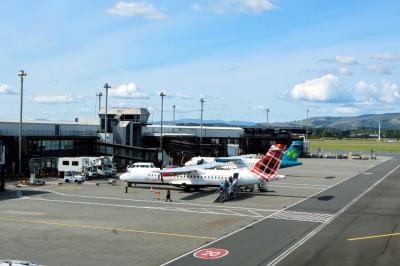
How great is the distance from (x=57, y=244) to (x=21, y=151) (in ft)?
157

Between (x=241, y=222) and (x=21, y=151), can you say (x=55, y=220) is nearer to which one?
(x=241, y=222)

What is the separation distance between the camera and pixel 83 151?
87.2m

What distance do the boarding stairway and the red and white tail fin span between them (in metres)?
2.89

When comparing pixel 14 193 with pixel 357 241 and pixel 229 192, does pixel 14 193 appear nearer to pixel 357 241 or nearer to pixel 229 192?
pixel 229 192

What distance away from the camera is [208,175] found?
189ft

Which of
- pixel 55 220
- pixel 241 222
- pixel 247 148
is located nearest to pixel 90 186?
pixel 55 220

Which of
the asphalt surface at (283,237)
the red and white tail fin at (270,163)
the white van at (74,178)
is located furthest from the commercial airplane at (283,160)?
the white van at (74,178)

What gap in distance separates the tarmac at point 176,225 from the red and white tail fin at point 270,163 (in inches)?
108

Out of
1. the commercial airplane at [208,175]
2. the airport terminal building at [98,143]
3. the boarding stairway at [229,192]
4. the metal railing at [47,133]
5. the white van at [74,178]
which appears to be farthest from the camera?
the metal railing at [47,133]

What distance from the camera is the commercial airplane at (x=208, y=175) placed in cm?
5322

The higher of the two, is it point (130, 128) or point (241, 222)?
point (130, 128)

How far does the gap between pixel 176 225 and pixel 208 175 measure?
20914mm

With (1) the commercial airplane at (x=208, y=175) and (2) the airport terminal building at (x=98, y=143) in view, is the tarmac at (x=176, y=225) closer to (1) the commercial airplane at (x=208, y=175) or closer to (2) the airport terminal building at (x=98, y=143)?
(1) the commercial airplane at (x=208, y=175)

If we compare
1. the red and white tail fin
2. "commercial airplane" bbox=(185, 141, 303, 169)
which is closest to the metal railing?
"commercial airplane" bbox=(185, 141, 303, 169)
